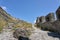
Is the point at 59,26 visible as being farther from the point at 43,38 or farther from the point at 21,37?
the point at 21,37

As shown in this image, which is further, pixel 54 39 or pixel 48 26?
pixel 48 26

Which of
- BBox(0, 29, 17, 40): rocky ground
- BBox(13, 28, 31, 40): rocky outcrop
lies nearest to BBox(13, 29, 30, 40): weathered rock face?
BBox(13, 28, 31, 40): rocky outcrop

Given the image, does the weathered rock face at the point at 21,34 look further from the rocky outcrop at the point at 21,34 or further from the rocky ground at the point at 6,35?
the rocky ground at the point at 6,35

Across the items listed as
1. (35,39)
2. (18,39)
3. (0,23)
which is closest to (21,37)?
(18,39)

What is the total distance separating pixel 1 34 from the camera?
1328 centimetres

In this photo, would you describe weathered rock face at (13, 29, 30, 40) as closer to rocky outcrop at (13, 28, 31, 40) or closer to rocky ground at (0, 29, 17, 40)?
rocky outcrop at (13, 28, 31, 40)

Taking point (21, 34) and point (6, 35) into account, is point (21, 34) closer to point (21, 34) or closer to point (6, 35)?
point (21, 34)

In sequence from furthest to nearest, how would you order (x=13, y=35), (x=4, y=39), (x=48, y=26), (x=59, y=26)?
(x=48, y=26) → (x=59, y=26) → (x=13, y=35) → (x=4, y=39)

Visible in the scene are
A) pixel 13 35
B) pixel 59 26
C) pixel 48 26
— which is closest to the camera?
pixel 13 35

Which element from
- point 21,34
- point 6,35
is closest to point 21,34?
point 21,34

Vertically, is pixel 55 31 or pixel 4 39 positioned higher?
pixel 55 31

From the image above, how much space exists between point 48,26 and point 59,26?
2345 mm

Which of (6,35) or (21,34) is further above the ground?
(21,34)

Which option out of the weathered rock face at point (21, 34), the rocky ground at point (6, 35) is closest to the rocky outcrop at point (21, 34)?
the weathered rock face at point (21, 34)
